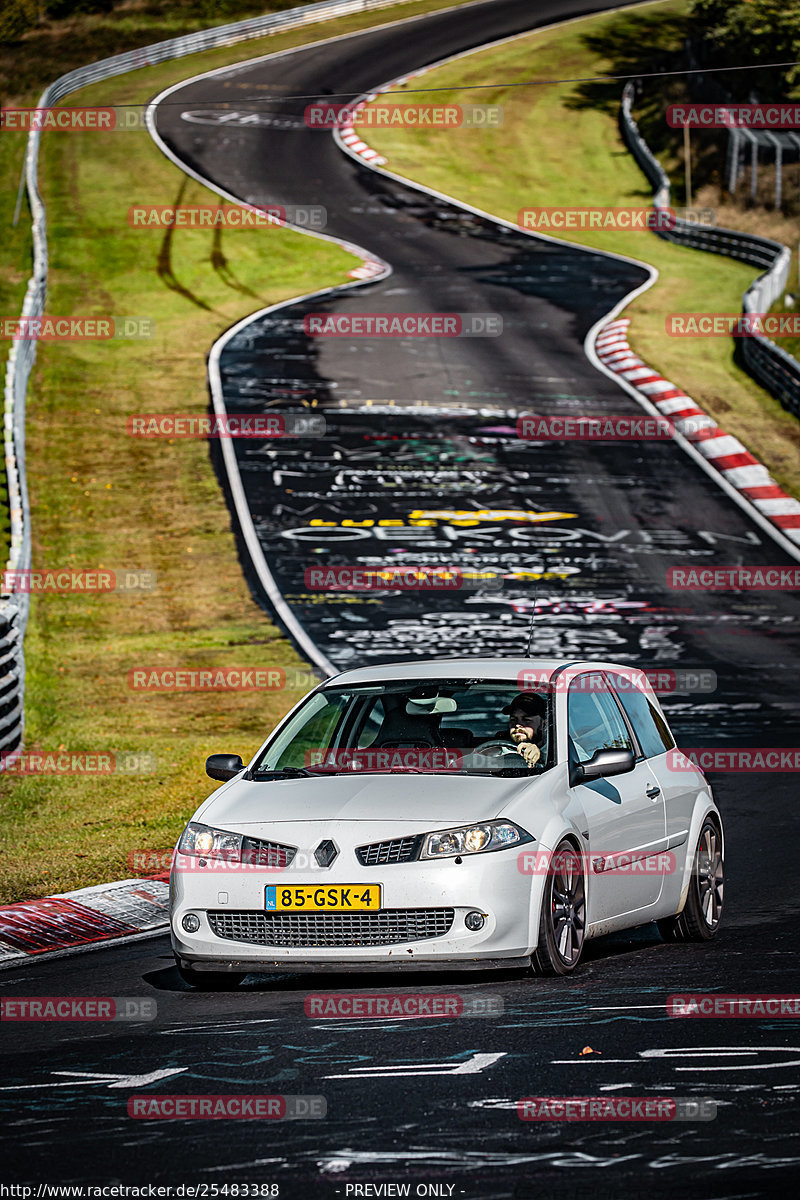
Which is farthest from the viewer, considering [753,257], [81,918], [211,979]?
[753,257]

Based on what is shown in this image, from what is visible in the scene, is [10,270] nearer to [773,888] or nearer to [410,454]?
[410,454]

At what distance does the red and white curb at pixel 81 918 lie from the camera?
32.0 feet

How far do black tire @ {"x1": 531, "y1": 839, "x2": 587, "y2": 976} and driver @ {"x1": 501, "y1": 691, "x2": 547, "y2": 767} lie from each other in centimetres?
67

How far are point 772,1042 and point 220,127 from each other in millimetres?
56000

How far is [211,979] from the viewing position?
27.7ft

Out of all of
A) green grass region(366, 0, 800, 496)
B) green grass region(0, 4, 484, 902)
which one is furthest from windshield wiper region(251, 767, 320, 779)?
green grass region(366, 0, 800, 496)

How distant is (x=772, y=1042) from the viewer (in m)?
6.86

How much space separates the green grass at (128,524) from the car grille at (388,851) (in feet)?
11.7

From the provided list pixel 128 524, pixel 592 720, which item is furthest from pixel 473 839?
pixel 128 524

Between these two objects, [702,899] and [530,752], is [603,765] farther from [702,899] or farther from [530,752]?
[702,899]

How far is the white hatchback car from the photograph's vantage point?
25.8ft

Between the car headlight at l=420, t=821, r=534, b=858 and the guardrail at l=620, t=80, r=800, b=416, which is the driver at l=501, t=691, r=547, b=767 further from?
the guardrail at l=620, t=80, r=800, b=416

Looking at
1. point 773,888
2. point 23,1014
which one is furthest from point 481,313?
point 23,1014

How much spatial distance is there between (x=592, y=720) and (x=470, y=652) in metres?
10.9
